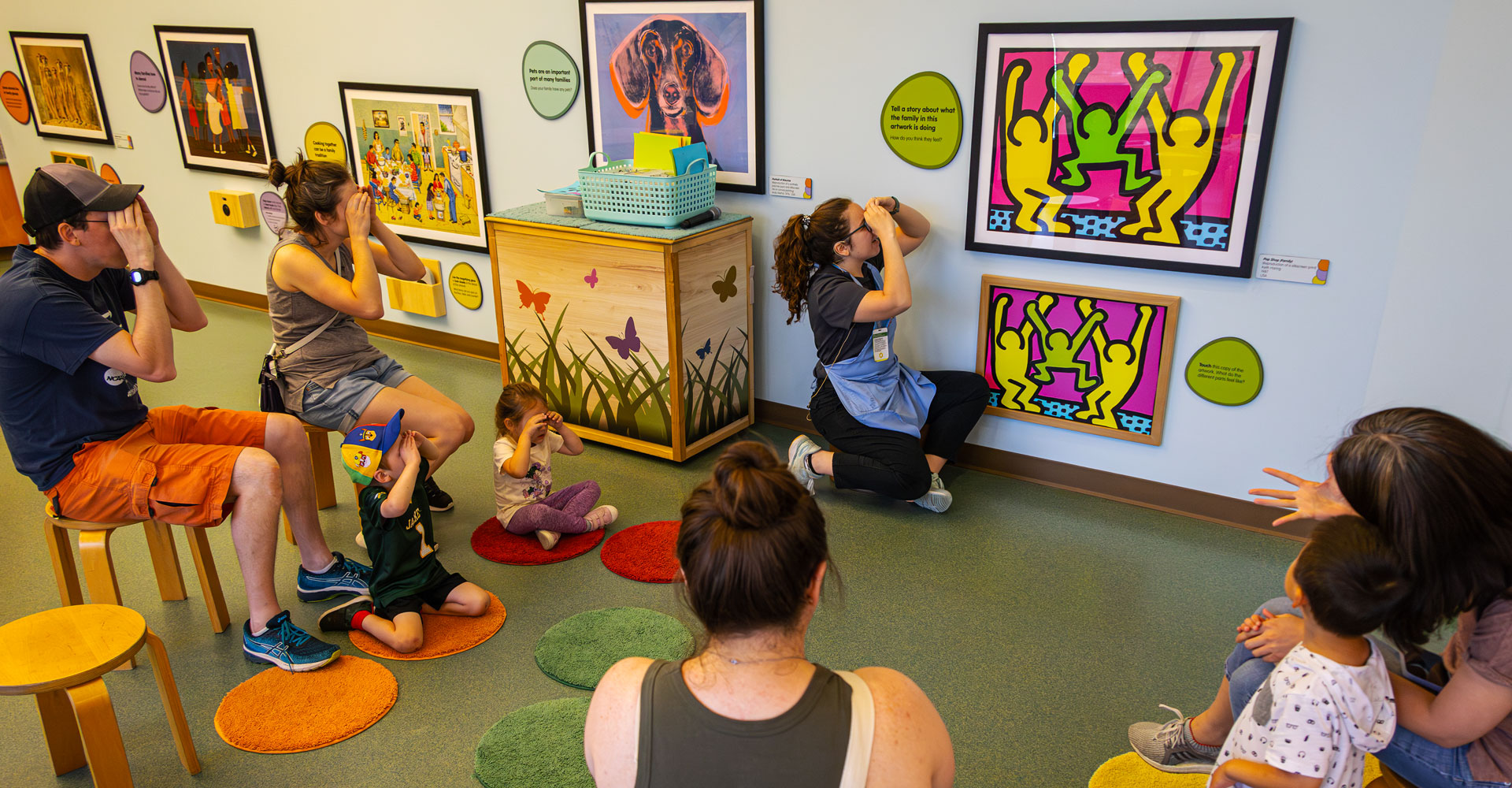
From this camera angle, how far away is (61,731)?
7.20 feet

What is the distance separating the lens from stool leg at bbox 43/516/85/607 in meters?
2.49

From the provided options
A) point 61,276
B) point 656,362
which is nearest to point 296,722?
point 61,276

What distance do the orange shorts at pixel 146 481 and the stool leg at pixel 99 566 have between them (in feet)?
0.22

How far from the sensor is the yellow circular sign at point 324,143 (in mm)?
5211

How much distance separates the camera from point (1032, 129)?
10.7 ft

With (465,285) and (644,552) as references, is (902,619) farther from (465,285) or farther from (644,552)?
(465,285)

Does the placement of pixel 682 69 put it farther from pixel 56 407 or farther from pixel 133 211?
pixel 56 407

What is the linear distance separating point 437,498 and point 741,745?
2.54 metres

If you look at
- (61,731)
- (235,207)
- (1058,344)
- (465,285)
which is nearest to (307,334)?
(61,731)

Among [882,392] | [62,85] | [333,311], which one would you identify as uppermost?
[62,85]

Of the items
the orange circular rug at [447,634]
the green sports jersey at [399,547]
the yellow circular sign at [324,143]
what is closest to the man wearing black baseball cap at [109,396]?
the orange circular rug at [447,634]

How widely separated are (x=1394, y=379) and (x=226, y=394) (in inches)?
193

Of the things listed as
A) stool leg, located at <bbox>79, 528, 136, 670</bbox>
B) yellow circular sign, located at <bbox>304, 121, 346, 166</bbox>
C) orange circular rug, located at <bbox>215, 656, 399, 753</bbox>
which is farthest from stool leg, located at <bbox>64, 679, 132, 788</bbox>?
yellow circular sign, located at <bbox>304, 121, 346, 166</bbox>

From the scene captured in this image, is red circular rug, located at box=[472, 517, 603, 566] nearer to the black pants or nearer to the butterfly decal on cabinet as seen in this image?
the black pants
